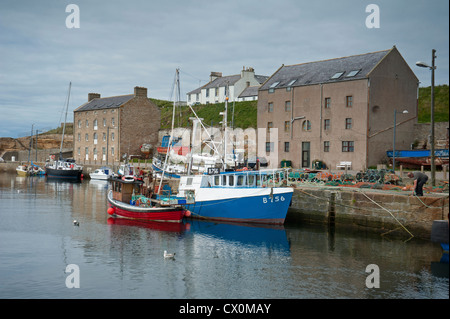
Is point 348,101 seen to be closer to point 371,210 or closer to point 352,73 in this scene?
point 352,73

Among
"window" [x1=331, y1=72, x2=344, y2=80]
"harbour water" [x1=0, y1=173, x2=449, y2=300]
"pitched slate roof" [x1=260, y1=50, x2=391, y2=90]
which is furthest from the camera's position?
"window" [x1=331, y1=72, x2=344, y2=80]

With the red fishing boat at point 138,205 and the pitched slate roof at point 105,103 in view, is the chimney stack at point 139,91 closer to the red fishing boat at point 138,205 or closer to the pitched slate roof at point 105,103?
the pitched slate roof at point 105,103

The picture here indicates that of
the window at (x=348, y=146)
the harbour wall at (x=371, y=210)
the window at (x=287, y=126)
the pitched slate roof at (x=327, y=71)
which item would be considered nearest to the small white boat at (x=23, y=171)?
the pitched slate roof at (x=327, y=71)

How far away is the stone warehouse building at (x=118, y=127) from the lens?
70062mm

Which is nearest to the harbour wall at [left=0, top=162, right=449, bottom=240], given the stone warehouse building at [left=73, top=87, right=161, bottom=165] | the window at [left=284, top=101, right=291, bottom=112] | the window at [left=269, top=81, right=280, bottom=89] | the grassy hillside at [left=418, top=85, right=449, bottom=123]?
the window at [left=284, top=101, right=291, bottom=112]

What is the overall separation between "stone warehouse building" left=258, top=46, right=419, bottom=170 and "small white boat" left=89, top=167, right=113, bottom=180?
1065 inches

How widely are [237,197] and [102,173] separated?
41854 millimetres

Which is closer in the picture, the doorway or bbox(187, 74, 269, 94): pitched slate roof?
the doorway

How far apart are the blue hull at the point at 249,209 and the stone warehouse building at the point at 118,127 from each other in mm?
42484

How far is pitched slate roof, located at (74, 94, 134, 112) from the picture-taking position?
235ft

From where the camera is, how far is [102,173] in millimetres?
63875

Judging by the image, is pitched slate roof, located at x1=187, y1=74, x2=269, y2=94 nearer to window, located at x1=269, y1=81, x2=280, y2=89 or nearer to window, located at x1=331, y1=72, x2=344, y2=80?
window, located at x1=269, y1=81, x2=280, y2=89
